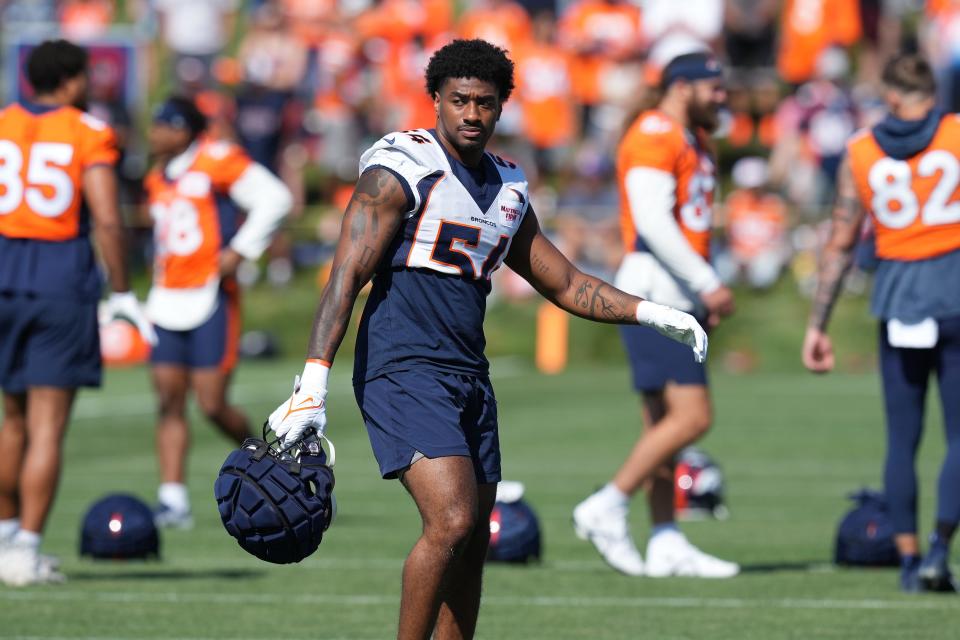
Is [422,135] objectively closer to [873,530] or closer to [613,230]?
[873,530]

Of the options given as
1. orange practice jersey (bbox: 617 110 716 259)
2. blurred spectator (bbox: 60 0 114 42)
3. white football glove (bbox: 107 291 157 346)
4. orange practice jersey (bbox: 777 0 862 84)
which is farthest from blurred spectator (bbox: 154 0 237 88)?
orange practice jersey (bbox: 617 110 716 259)

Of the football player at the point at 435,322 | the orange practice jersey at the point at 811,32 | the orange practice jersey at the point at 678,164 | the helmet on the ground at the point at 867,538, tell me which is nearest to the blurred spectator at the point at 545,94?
the orange practice jersey at the point at 811,32

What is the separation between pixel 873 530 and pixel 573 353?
14.0 m

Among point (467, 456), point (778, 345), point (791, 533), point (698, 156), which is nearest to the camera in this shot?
point (467, 456)

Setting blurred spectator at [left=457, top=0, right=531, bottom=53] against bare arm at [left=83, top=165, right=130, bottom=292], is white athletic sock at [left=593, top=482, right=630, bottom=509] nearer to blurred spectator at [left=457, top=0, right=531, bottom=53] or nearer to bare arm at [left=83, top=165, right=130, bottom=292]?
bare arm at [left=83, top=165, right=130, bottom=292]

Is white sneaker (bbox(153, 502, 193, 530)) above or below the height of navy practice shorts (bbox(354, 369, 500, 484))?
below

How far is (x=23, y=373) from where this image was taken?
8.86 m

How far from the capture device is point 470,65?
610 centimetres

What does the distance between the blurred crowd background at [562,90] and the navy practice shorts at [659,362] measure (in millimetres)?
12990

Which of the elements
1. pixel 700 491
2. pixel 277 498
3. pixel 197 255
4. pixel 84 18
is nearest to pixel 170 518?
pixel 197 255

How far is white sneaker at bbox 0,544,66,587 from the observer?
882 cm

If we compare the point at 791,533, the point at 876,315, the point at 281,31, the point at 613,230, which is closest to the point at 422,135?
the point at 876,315

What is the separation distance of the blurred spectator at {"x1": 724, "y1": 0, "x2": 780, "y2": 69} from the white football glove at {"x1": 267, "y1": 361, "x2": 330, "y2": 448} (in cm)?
2098

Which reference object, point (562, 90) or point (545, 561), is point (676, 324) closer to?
point (545, 561)
